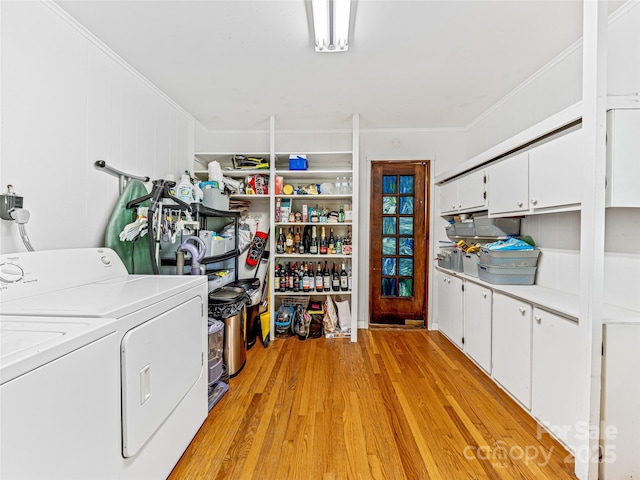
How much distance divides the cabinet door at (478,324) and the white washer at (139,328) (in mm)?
2054

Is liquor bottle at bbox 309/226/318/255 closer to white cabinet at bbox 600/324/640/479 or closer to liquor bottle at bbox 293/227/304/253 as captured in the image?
liquor bottle at bbox 293/227/304/253

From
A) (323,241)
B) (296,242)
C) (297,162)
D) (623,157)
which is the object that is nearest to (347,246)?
(323,241)

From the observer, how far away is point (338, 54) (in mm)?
1936

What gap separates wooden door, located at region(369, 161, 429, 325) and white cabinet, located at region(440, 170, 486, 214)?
262 mm

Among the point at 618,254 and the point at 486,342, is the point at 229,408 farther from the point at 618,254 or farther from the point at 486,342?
the point at 618,254

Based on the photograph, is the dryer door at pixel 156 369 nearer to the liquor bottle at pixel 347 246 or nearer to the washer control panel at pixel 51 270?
the washer control panel at pixel 51 270

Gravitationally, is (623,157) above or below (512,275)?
above

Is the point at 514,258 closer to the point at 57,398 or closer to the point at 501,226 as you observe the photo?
the point at 501,226

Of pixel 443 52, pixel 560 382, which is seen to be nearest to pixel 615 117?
pixel 443 52

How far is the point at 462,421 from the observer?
170 cm

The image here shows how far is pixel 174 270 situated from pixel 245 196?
1.21 m

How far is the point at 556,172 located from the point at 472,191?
0.90 m

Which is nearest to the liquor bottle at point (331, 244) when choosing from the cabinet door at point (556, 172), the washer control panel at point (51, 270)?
the cabinet door at point (556, 172)

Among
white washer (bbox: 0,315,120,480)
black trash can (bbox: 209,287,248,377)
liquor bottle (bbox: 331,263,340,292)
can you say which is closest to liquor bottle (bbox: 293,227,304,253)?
liquor bottle (bbox: 331,263,340,292)
